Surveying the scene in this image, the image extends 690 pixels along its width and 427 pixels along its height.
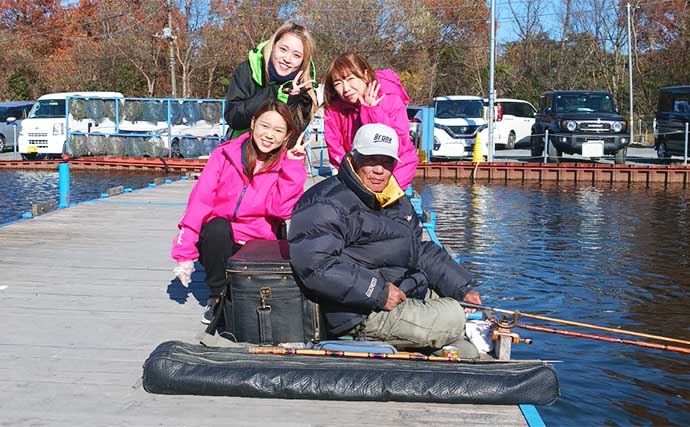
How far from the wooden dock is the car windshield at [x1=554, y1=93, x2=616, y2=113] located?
1760 centimetres

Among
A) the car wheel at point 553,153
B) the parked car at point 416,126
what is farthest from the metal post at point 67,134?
the car wheel at point 553,153

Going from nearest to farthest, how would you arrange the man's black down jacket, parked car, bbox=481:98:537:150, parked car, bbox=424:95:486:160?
the man's black down jacket < parked car, bbox=424:95:486:160 < parked car, bbox=481:98:537:150

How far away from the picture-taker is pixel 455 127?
27297 mm

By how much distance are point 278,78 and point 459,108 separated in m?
22.5

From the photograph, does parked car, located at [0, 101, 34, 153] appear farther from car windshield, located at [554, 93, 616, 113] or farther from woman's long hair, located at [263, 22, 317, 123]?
woman's long hair, located at [263, 22, 317, 123]

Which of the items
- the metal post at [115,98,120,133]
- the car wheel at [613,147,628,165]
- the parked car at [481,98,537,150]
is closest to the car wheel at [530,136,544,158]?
the car wheel at [613,147,628,165]

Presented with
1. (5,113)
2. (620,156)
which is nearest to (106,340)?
(620,156)

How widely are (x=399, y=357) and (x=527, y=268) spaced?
24.2 ft

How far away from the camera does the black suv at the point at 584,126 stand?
24859 mm

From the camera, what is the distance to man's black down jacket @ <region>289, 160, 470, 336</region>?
16.1 feet

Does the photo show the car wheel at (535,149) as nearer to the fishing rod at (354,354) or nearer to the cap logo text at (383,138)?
the cap logo text at (383,138)

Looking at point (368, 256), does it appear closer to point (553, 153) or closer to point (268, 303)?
point (268, 303)

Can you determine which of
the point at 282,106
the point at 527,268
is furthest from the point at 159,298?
the point at 527,268

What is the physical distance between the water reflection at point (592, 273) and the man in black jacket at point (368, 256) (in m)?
1.90
